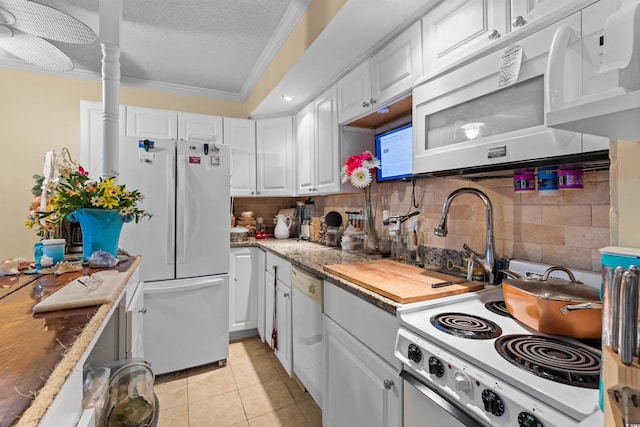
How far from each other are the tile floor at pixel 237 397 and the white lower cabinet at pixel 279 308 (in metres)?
0.16

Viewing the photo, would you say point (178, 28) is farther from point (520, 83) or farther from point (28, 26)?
point (520, 83)

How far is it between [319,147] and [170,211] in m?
1.32

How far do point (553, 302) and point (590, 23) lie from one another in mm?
803

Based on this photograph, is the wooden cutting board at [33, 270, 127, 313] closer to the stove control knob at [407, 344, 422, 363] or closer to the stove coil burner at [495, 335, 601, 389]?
the stove control knob at [407, 344, 422, 363]

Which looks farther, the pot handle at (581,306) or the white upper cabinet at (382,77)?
the white upper cabinet at (382,77)

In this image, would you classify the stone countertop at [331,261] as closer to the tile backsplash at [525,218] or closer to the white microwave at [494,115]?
the tile backsplash at [525,218]

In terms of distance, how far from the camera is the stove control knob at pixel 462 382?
0.78 m

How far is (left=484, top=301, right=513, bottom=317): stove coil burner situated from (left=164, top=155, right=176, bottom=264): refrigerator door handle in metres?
2.15

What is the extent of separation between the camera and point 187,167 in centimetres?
238

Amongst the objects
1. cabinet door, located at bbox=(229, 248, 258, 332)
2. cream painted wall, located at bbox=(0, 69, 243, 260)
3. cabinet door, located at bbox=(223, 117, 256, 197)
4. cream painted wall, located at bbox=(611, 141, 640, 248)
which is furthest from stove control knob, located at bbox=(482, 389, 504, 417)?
cream painted wall, located at bbox=(0, 69, 243, 260)

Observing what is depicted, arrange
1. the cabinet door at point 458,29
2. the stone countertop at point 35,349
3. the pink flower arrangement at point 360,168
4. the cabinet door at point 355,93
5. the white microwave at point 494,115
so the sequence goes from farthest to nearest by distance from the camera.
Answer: the pink flower arrangement at point 360,168 < the cabinet door at point 355,93 < the cabinet door at point 458,29 < the white microwave at point 494,115 < the stone countertop at point 35,349

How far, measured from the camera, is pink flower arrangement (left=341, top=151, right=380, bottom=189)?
2033mm

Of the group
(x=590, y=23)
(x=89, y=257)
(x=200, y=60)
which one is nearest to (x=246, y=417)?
(x=89, y=257)

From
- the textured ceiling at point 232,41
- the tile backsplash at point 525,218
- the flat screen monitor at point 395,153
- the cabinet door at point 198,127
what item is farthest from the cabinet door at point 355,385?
the cabinet door at point 198,127
